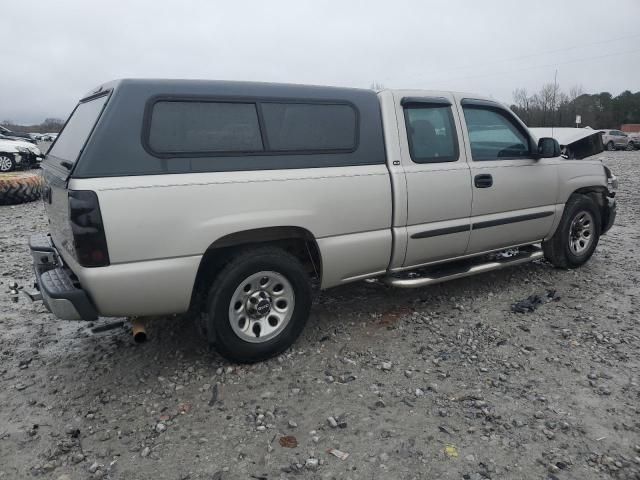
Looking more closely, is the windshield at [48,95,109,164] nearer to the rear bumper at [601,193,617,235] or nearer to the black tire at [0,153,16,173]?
the rear bumper at [601,193,617,235]

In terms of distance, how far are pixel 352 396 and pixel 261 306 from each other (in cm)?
89

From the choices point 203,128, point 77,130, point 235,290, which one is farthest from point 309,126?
point 77,130

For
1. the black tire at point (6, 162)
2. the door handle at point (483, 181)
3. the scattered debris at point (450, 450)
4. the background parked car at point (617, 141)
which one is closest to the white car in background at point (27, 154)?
the black tire at point (6, 162)

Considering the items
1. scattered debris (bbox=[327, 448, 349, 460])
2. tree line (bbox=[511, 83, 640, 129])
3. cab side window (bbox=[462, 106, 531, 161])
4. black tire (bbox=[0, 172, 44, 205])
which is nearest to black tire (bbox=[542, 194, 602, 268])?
cab side window (bbox=[462, 106, 531, 161])

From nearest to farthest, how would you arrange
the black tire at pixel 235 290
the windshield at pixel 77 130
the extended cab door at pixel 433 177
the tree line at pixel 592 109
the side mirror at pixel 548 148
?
the windshield at pixel 77 130
the black tire at pixel 235 290
the extended cab door at pixel 433 177
the side mirror at pixel 548 148
the tree line at pixel 592 109

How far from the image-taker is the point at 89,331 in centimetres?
423

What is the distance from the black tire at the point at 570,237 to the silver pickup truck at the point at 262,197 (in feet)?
2.50

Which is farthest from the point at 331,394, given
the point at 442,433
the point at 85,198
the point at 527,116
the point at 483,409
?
the point at 527,116

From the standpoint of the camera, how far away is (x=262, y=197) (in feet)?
11.0

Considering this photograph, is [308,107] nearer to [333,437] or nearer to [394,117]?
[394,117]

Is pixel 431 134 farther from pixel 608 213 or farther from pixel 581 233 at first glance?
pixel 608 213

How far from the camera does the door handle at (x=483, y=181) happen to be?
4.40m

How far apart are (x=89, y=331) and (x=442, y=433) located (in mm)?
3060

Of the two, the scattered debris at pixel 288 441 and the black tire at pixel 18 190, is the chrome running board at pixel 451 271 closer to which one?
the scattered debris at pixel 288 441
